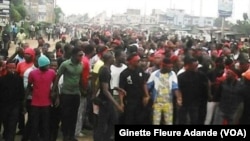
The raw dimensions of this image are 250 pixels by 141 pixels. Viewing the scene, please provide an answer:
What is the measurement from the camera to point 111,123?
846cm

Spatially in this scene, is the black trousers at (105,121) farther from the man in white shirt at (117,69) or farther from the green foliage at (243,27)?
the green foliage at (243,27)

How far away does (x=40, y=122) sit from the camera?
8.54 metres

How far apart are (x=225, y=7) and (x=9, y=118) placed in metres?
17.3

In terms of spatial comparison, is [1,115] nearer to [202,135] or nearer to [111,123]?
[111,123]

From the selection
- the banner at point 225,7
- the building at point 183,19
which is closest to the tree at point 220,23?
the building at point 183,19

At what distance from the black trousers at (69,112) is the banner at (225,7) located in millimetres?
16201

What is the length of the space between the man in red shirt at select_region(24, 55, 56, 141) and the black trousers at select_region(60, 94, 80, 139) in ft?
1.18

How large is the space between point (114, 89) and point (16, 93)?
1661mm

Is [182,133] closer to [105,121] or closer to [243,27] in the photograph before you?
[105,121]

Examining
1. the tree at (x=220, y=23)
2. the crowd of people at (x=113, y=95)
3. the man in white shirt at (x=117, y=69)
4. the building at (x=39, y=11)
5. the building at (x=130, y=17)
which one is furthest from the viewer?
the building at (x=130, y=17)

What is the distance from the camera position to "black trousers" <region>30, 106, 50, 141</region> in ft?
27.5

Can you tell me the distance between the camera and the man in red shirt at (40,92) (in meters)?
8.27

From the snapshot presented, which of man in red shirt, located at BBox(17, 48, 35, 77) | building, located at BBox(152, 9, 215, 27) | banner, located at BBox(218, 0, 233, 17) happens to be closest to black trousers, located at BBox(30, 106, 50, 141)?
man in red shirt, located at BBox(17, 48, 35, 77)

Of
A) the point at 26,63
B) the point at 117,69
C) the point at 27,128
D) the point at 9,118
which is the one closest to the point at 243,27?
the point at 117,69
